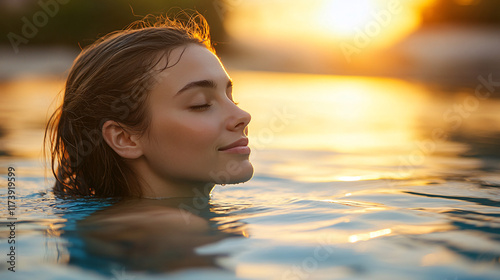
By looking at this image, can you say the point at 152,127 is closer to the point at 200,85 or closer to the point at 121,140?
the point at 121,140

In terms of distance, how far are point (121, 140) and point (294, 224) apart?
1000 millimetres

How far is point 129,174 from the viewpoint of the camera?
313cm

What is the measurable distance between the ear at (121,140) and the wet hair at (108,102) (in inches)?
1.3

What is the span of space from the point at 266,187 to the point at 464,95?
33.1 feet

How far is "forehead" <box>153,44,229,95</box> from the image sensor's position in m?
2.91

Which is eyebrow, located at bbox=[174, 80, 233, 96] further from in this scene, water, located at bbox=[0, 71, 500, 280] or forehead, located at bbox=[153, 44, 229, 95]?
water, located at bbox=[0, 71, 500, 280]

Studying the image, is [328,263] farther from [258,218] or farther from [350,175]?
[350,175]

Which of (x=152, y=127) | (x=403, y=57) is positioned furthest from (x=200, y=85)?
(x=403, y=57)

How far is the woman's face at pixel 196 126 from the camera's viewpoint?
2.88 metres

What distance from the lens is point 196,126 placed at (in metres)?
2.87

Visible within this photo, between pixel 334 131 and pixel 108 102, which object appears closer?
pixel 108 102

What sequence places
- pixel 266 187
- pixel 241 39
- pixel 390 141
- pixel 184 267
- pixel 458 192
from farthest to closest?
1. pixel 241 39
2. pixel 390 141
3. pixel 266 187
4. pixel 458 192
5. pixel 184 267

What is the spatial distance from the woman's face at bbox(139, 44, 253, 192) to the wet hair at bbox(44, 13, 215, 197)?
0.08m

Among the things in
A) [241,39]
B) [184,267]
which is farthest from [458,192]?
[241,39]
